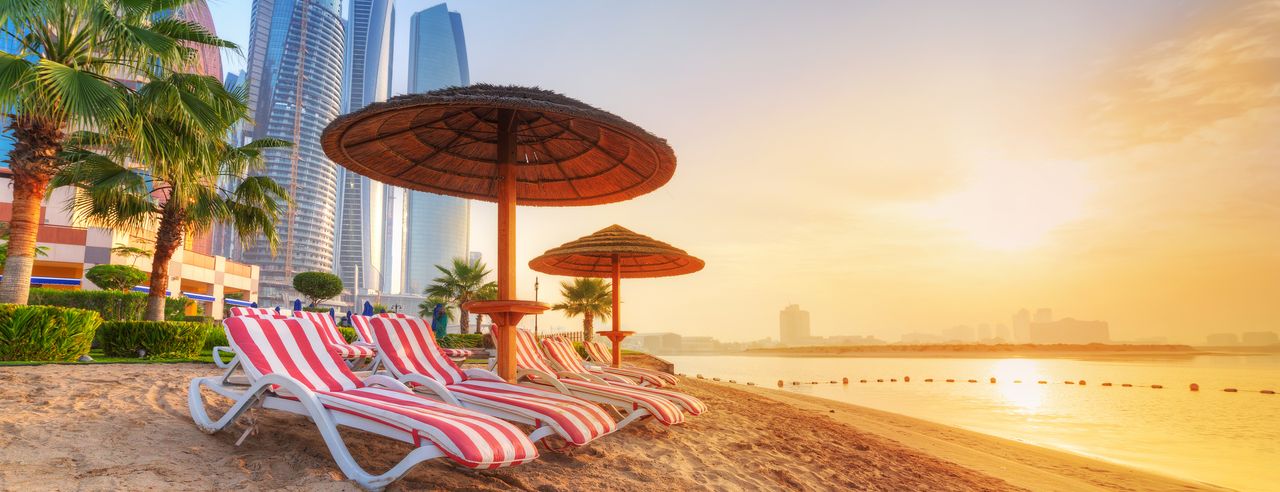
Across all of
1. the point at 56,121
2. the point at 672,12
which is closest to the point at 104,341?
the point at 56,121

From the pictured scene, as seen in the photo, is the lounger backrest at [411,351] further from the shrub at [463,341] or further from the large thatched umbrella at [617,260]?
the shrub at [463,341]

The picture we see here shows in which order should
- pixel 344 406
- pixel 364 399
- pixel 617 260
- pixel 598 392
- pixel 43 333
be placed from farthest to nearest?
pixel 617 260
pixel 43 333
pixel 598 392
pixel 364 399
pixel 344 406

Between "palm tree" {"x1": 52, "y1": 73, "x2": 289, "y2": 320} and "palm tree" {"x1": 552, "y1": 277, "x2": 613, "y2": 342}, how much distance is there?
55.9 feet

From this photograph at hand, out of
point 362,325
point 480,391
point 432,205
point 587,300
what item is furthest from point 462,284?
point 432,205

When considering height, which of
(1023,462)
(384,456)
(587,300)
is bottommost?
(1023,462)

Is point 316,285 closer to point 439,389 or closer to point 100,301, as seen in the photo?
point 100,301

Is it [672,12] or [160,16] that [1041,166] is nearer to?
[672,12]

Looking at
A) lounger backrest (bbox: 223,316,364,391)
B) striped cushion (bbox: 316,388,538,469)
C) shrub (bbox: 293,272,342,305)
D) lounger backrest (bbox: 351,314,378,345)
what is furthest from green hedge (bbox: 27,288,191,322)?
striped cushion (bbox: 316,388,538,469)

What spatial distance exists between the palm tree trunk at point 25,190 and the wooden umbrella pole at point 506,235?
271 inches

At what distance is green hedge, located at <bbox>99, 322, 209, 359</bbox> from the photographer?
8836 millimetres

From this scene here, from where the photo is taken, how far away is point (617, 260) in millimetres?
9484

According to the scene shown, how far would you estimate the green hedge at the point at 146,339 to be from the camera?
348 inches

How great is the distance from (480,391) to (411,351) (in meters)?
1.05

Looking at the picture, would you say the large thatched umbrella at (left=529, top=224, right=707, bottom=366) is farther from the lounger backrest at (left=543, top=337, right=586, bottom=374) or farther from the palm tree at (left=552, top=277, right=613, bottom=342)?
the palm tree at (left=552, top=277, right=613, bottom=342)
